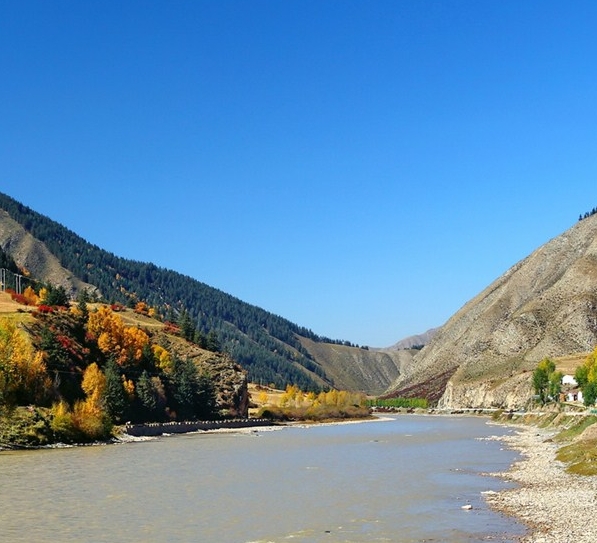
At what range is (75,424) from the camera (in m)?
84.9

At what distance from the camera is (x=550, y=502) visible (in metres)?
35.9

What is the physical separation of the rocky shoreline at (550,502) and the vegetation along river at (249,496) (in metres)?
1.31

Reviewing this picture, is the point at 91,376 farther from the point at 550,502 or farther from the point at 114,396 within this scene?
the point at 550,502

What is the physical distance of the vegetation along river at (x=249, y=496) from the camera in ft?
102

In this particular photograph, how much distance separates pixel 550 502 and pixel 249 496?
57.3 feet

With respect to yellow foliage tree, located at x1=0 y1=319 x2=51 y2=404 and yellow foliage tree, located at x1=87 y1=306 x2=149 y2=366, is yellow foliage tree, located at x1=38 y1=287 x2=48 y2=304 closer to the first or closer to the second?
yellow foliage tree, located at x1=87 y1=306 x2=149 y2=366

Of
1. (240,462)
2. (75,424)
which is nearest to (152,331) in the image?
(75,424)

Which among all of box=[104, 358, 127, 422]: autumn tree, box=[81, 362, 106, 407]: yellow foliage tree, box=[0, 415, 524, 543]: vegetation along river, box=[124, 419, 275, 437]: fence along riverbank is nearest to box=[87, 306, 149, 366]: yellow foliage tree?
box=[104, 358, 127, 422]: autumn tree

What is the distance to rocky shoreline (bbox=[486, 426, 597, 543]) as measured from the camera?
28453 mm

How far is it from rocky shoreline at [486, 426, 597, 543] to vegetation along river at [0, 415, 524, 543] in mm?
1312

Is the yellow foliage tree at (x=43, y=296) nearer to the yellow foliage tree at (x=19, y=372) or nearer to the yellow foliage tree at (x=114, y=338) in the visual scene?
the yellow foliage tree at (x=114, y=338)

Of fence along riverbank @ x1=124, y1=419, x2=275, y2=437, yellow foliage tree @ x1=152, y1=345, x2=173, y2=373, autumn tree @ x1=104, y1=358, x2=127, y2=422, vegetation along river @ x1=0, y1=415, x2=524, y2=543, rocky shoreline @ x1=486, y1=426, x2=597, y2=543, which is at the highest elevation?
yellow foliage tree @ x1=152, y1=345, x2=173, y2=373

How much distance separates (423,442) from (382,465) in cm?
3162

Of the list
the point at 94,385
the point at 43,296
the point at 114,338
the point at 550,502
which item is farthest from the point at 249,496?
the point at 43,296
